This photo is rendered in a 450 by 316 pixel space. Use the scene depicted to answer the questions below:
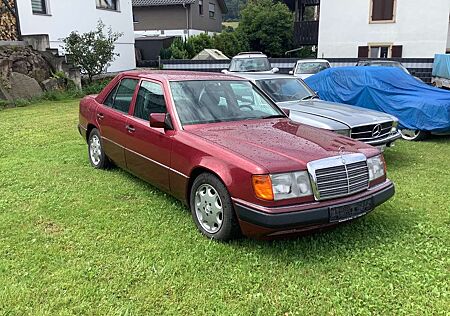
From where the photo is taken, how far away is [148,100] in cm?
493

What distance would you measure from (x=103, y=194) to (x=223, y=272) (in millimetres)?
2360

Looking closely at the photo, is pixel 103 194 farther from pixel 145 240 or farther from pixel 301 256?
pixel 301 256

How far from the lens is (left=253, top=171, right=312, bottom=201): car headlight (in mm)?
3377

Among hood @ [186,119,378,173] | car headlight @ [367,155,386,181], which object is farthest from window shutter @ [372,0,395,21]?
car headlight @ [367,155,386,181]

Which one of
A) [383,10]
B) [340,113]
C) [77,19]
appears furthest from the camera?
[383,10]


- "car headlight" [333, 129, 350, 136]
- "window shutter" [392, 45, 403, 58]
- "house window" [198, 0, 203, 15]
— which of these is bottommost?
"car headlight" [333, 129, 350, 136]

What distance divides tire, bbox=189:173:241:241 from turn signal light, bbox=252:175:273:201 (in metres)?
0.34

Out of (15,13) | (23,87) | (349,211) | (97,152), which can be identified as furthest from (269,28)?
(349,211)

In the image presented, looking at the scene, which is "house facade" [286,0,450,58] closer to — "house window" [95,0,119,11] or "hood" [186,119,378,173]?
"house window" [95,0,119,11]

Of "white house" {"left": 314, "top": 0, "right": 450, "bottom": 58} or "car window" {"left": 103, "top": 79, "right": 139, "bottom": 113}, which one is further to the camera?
"white house" {"left": 314, "top": 0, "right": 450, "bottom": 58}

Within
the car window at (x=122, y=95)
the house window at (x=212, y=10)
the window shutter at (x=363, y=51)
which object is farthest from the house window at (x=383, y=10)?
the car window at (x=122, y=95)

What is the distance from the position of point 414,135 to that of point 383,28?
1621cm

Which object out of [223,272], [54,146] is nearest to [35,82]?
[54,146]

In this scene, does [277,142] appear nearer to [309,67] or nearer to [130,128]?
[130,128]
